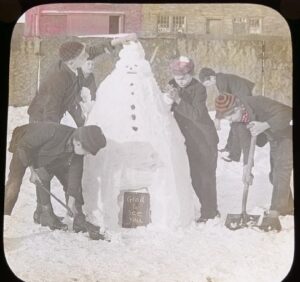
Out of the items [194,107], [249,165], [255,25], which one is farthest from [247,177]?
[255,25]

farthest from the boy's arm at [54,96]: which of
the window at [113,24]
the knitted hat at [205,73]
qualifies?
the knitted hat at [205,73]

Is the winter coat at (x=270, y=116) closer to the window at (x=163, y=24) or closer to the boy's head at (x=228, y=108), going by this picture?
the boy's head at (x=228, y=108)

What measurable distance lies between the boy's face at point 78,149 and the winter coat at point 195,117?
146 millimetres

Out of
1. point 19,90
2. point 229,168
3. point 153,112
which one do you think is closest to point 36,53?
point 19,90

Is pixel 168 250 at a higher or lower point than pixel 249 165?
lower

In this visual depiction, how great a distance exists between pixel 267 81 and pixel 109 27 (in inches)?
10.0

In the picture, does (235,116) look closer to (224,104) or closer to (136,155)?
(224,104)

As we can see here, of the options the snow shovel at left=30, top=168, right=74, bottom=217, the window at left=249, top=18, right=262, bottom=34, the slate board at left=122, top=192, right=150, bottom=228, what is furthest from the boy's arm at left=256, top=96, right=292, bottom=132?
the snow shovel at left=30, top=168, right=74, bottom=217

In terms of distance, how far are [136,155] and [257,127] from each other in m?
0.19

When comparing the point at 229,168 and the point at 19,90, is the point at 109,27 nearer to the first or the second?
the point at 19,90

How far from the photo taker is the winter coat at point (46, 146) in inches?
32.9

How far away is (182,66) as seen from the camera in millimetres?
846

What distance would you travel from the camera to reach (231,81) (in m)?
0.84

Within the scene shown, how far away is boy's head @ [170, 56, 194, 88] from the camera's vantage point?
0.84m
